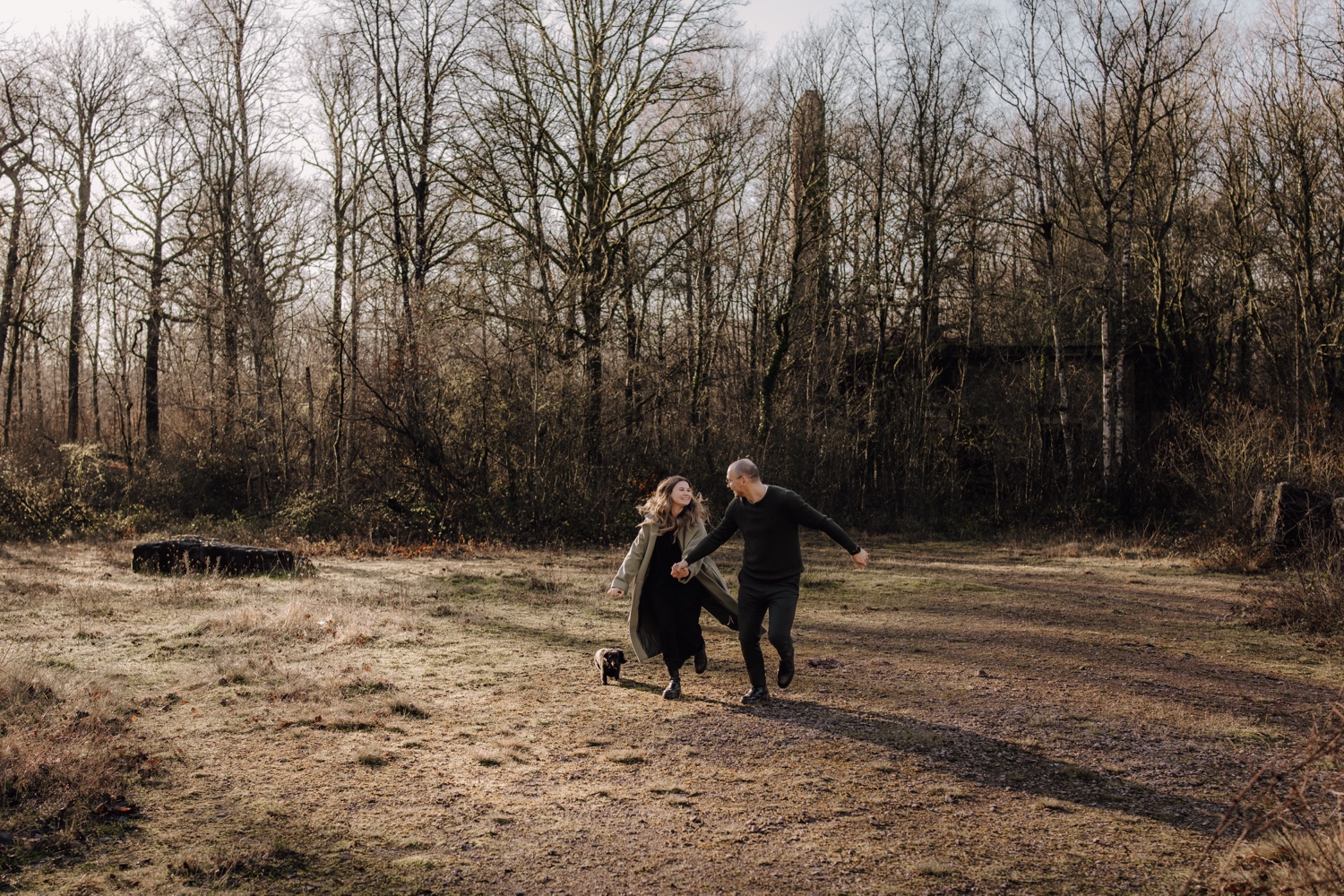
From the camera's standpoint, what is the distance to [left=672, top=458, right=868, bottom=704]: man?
709 centimetres

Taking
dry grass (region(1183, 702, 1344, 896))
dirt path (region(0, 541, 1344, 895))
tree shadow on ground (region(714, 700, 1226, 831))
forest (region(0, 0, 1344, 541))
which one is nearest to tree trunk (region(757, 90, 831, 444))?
forest (region(0, 0, 1344, 541))

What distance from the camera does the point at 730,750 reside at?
246 inches

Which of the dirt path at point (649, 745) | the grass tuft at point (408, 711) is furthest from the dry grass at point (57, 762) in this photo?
the grass tuft at point (408, 711)

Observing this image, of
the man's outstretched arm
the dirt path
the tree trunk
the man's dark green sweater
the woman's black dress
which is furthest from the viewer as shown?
the tree trunk

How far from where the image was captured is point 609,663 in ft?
27.1

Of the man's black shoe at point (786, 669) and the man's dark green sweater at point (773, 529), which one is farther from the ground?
the man's dark green sweater at point (773, 529)

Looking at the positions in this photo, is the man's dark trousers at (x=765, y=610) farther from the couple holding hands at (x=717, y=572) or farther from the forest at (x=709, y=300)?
the forest at (x=709, y=300)

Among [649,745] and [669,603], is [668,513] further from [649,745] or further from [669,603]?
[649,745]

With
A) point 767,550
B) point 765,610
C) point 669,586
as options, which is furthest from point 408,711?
point 767,550

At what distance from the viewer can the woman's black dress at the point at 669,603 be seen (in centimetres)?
778

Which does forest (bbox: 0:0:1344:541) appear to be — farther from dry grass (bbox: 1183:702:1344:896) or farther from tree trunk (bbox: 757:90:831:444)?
dry grass (bbox: 1183:702:1344:896)

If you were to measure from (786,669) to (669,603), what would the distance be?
3.62ft

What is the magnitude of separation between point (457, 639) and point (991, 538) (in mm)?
16420

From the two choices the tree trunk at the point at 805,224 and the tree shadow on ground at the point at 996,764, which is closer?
the tree shadow on ground at the point at 996,764
